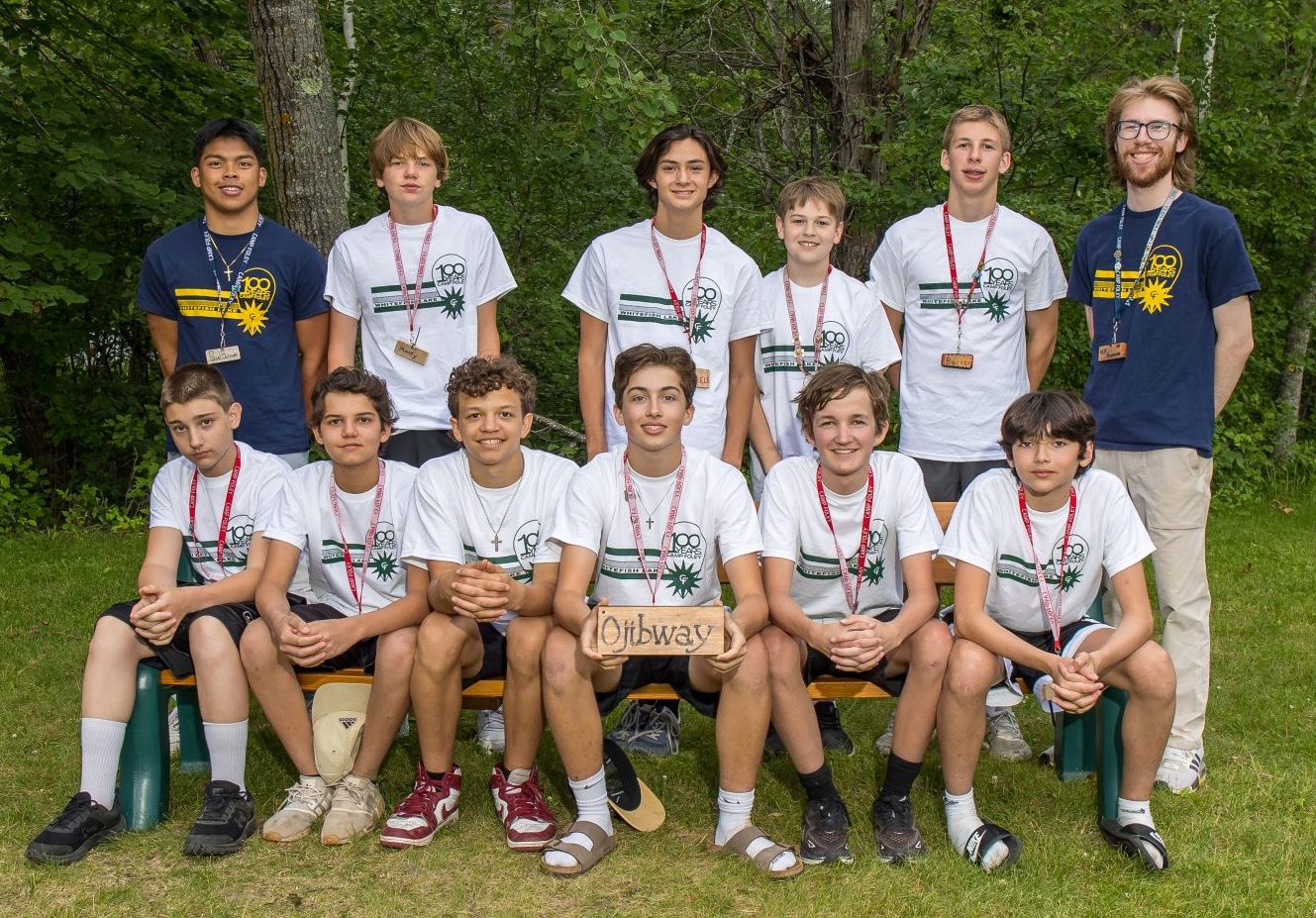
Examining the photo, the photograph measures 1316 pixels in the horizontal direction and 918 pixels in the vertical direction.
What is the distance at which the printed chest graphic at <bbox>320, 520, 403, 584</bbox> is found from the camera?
442cm

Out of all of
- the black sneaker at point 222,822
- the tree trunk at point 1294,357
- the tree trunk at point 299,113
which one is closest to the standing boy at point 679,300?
the black sneaker at point 222,822

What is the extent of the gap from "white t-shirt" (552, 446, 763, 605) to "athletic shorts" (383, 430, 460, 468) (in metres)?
0.88

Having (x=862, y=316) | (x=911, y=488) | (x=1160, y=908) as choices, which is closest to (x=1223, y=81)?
(x=862, y=316)

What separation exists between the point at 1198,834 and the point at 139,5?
30.6 feet

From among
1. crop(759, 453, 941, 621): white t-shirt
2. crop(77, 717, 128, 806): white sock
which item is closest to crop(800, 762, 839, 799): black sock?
crop(759, 453, 941, 621): white t-shirt

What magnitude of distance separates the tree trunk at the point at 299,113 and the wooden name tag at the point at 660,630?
11.1ft

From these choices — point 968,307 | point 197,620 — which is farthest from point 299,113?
point 968,307

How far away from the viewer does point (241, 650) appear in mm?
4133

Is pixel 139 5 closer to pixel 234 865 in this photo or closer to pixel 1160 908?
pixel 234 865

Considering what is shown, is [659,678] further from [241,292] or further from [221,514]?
[241,292]

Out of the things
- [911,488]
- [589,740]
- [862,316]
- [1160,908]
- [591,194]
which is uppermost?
[591,194]

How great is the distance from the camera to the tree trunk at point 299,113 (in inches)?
241

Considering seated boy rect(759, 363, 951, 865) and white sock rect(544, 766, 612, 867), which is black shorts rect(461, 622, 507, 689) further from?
seated boy rect(759, 363, 951, 865)

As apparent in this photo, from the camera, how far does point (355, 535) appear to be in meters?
4.43
